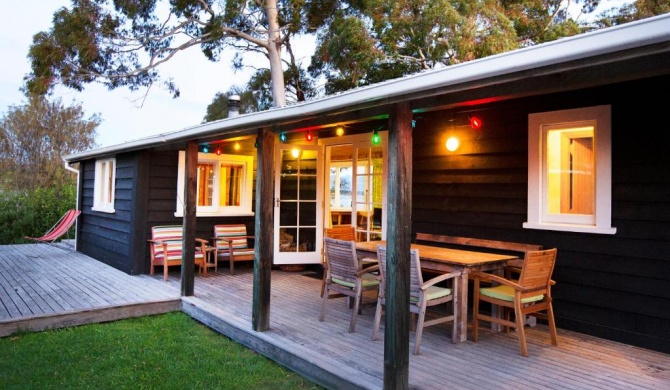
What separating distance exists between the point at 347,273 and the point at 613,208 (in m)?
2.25

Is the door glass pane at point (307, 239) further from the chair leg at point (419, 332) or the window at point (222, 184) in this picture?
the chair leg at point (419, 332)

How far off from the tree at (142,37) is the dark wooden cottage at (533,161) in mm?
6447

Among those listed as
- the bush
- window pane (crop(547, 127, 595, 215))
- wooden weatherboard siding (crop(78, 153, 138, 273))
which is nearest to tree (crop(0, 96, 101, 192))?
the bush

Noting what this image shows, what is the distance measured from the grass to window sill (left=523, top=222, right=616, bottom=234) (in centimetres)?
247

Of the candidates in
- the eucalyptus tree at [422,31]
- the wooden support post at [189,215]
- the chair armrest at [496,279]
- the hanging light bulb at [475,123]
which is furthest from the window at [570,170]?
the eucalyptus tree at [422,31]

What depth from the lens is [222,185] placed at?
7488 mm

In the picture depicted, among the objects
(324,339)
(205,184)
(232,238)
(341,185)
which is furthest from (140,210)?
(324,339)

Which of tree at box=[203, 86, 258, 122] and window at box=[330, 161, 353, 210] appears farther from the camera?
tree at box=[203, 86, 258, 122]

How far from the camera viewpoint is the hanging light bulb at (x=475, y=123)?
4674mm

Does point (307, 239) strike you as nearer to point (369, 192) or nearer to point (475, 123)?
point (369, 192)

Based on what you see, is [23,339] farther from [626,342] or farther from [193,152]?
[626,342]

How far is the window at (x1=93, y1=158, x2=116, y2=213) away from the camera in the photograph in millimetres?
7745

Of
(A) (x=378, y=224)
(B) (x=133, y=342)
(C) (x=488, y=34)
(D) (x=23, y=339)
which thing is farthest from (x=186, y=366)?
(C) (x=488, y=34)

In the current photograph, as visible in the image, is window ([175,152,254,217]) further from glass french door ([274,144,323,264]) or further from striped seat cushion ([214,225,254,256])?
glass french door ([274,144,323,264])
